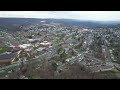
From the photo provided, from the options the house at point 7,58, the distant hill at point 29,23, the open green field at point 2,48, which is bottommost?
the house at point 7,58

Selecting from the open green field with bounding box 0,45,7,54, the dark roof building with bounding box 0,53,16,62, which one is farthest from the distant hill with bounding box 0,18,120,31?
the dark roof building with bounding box 0,53,16,62

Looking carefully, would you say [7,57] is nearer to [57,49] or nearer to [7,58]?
[7,58]

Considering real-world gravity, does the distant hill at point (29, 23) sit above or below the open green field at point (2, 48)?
above

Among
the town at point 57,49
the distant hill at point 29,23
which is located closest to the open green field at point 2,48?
the town at point 57,49

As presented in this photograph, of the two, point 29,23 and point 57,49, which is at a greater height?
point 29,23

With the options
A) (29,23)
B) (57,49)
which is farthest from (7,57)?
(57,49)

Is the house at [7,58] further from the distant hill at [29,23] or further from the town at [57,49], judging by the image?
the distant hill at [29,23]
